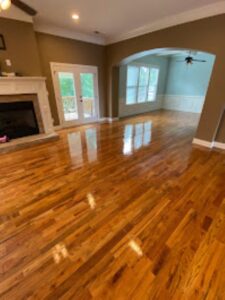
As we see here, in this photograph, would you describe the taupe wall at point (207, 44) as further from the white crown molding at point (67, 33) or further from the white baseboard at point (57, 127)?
the white baseboard at point (57, 127)

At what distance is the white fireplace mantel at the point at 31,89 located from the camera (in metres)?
3.45

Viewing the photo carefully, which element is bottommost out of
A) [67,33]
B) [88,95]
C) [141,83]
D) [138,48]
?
[88,95]

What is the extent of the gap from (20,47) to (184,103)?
7626 mm

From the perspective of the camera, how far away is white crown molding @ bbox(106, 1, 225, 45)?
294cm

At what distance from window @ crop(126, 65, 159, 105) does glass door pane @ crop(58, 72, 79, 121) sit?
278 centimetres

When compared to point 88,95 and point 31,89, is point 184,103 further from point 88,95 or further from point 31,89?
point 31,89

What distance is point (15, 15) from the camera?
3.32 m

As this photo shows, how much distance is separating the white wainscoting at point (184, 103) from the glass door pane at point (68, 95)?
232 inches

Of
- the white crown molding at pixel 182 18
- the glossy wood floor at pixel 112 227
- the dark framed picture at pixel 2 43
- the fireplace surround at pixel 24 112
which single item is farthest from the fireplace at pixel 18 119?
the white crown molding at pixel 182 18

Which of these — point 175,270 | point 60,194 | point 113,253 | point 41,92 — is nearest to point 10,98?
point 41,92

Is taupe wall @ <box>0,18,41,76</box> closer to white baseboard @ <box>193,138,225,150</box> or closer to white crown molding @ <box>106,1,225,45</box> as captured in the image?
white crown molding @ <box>106,1,225,45</box>

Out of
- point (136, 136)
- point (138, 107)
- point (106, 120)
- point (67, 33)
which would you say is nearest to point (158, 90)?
point (138, 107)

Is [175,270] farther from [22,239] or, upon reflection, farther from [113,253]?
[22,239]

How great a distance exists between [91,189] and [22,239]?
0.99 metres
